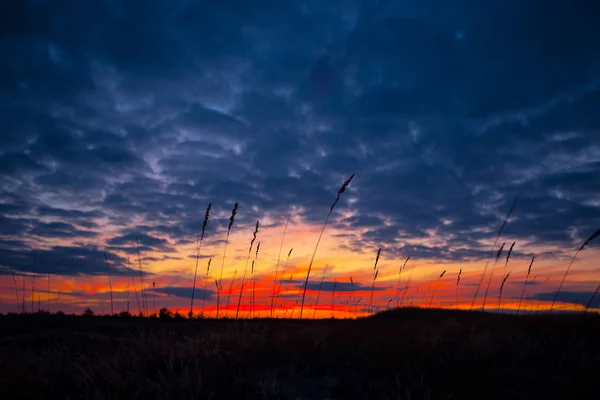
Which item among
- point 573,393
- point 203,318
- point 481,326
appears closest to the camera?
point 573,393

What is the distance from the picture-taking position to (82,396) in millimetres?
4488

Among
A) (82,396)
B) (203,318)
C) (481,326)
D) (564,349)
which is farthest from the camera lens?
(203,318)

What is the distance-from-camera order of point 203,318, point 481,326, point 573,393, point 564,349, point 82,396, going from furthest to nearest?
point 203,318, point 481,326, point 564,349, point 573,393, point 82,396

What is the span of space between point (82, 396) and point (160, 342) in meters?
1.17

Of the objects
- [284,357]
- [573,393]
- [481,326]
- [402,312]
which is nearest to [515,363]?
[573,393]

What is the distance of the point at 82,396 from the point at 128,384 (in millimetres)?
439

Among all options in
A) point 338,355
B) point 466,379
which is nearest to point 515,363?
point 466,379

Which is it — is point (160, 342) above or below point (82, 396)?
above

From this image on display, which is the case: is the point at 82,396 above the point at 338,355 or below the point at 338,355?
below

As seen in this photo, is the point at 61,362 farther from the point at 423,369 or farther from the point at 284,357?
the point at 423,369

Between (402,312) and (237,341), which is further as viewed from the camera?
(402,312)

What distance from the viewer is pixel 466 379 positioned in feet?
16.4

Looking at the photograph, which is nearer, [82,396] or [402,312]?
[82,396]

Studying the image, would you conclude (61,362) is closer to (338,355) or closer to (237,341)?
(237,341)
